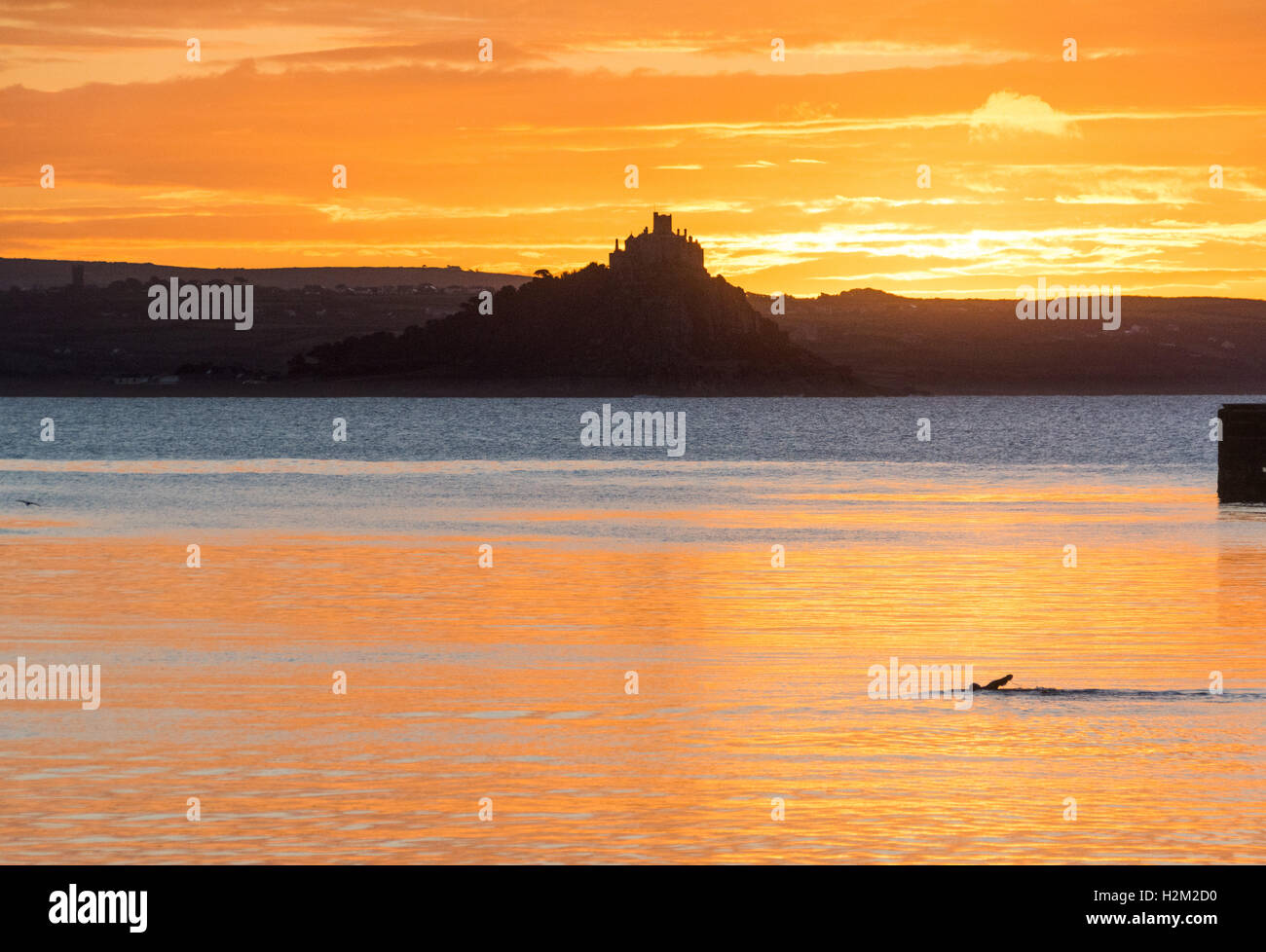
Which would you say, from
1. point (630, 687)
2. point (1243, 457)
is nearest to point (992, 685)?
point (630, 687)

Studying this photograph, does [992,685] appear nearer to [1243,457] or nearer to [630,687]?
[630,687]

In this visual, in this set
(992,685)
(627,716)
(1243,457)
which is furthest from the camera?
(1243,457)

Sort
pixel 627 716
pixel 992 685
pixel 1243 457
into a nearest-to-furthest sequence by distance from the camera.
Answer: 1. pixel 627 716
2. pixel 992 685
3. pixel 1243 457

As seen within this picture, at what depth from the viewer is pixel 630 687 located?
17531 mm

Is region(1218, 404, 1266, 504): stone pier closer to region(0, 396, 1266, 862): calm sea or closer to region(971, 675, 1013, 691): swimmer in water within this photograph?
region(0, 396, 1266, 862): calm sea

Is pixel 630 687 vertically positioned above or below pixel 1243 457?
below

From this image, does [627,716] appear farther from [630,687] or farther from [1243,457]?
[1243,457]

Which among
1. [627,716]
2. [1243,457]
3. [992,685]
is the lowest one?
[627,716]

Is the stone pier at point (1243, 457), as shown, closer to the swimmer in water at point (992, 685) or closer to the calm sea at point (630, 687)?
the calm sea at point (630, 687)

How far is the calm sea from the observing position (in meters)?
11.8

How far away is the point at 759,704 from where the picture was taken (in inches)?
651

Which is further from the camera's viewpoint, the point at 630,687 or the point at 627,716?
the point at 630,687

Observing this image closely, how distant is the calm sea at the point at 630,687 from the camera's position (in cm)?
1184
